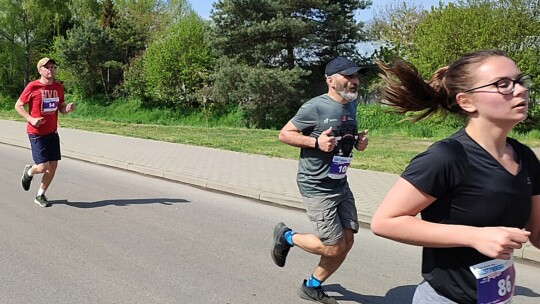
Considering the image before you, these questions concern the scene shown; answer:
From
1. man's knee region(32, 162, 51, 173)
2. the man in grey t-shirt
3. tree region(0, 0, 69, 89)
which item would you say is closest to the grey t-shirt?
the man in grey t-shirt

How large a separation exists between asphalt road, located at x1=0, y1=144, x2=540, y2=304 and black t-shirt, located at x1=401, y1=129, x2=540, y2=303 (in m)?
2.45

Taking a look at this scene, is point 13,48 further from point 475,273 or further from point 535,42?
point 475,273

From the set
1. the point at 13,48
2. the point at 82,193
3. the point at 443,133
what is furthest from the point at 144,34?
the point at 82,193

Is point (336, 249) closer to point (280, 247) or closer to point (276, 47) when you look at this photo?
point (280, 247)

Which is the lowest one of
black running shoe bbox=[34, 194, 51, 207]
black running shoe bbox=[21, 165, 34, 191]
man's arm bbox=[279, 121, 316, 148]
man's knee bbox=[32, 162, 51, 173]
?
black running shoe bbox=[34, 194, 51, 207]

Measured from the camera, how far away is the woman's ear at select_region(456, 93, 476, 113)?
2.04 m

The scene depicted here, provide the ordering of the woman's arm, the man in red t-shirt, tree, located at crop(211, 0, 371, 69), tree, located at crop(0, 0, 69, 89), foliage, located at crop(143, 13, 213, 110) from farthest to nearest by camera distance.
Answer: tree, located at crop(0, 0, 69, 89) → foliage, located at crop(143, 13, 213, 110) → tree, located at crop(211, 0, 371, 69) → the man in red t-shirt → the woman's arm

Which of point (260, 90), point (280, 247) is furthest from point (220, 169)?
point (260, 90)

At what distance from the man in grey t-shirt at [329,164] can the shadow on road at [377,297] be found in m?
0.23

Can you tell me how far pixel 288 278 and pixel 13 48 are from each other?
45851 mm

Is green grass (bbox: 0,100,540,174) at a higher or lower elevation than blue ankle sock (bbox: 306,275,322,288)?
lower

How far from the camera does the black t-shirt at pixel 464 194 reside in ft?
6.40

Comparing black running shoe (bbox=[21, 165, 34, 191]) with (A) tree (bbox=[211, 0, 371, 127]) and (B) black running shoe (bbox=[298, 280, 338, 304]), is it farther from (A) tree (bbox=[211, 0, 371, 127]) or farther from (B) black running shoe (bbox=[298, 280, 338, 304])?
(A) tree (bbox=[211, 0, 371, 127])

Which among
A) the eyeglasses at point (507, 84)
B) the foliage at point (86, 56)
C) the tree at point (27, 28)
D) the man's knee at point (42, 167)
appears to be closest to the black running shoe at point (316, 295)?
the eyeglasses at point (507, 84)
